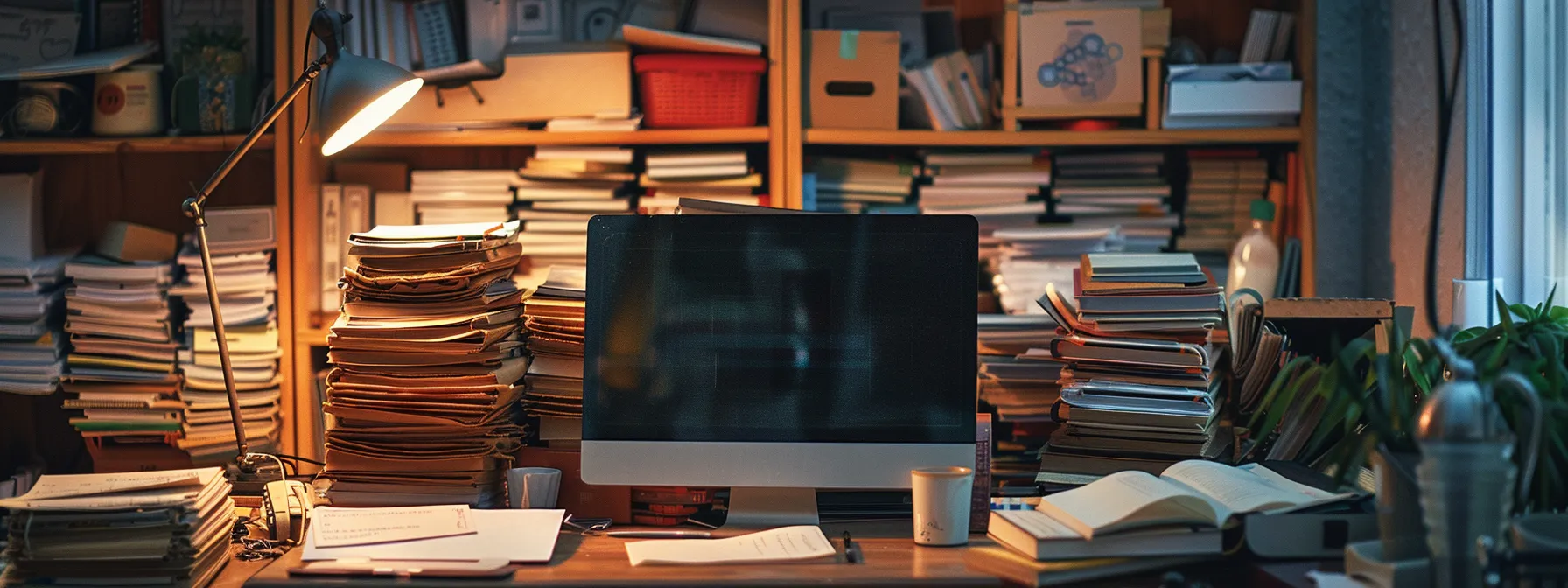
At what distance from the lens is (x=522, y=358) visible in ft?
6.46

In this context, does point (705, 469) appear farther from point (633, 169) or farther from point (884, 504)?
point (633, 169)

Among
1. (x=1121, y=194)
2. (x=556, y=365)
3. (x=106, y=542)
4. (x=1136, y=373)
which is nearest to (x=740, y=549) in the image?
(x=556, y=365)

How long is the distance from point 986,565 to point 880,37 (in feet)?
5.10

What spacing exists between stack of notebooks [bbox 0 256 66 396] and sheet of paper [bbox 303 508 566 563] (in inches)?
54.6

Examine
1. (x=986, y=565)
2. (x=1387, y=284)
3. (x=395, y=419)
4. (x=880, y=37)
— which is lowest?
(x=986, y=565)

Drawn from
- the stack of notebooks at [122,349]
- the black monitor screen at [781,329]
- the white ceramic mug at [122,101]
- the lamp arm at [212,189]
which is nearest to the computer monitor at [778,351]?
the black monitor screen at [781,329]

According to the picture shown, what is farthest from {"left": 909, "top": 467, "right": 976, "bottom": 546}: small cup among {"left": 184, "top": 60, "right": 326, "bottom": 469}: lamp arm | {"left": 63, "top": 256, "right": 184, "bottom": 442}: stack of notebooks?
{"left": 63, "top": 256, "right": 184, "bottom": 442}: stack of notebooks

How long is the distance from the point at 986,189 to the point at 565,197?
0.91m

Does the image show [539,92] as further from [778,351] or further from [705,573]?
[705,573]

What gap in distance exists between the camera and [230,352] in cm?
277

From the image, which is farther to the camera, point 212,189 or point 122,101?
point 122,101

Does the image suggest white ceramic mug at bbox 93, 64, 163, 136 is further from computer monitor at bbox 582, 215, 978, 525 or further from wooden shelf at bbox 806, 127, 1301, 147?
computer monitor at bbox 582, 215, 978, 525

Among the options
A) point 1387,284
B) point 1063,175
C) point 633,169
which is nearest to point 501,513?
Result: point 633,169

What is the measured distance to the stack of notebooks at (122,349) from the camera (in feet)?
8.99
